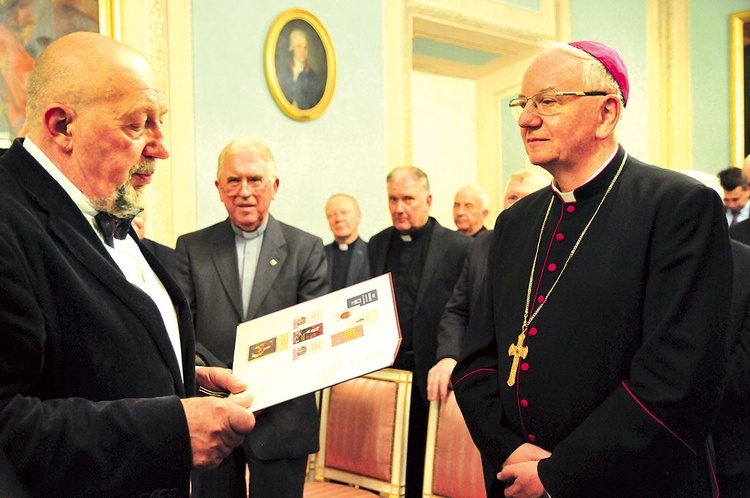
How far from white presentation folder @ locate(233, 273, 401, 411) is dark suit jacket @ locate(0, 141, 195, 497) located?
0.26 metres

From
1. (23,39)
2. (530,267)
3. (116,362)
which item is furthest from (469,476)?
(23,39)

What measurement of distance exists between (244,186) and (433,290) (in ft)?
4.89

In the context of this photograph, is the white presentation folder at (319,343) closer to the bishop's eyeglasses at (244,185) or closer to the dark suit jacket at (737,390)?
the dark suit jacket at (737,390)

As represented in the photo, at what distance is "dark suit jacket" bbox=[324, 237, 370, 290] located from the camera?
17.6 ft

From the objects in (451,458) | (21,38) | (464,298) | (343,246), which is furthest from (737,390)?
(21,38)

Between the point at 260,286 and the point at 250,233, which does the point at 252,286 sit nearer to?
the point at 260,286

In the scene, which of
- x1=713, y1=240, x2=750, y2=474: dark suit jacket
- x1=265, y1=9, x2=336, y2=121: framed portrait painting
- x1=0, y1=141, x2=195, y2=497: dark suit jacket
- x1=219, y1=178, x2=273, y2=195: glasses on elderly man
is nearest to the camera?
x1=0, y1=141, x2=195, y2=497: dark suit jacket

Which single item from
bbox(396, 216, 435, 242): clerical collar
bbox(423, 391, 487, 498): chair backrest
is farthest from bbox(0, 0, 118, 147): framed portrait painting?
bbox(423, 391, 487, 498): chair backrest

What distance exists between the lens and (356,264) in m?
5.58

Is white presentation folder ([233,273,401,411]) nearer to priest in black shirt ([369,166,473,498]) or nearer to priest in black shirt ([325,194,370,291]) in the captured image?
priest in black shirt ([369,166,473,498])

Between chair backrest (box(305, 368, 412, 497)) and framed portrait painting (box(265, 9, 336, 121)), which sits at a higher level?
framed portrait painting (box(265, 9, 336, 121))

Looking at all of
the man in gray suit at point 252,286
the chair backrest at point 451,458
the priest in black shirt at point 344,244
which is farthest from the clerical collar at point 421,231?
the chair backrest at point 451,458

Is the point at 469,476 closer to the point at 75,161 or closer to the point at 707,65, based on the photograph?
the point at 75,161

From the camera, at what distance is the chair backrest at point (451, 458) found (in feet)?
8.56
